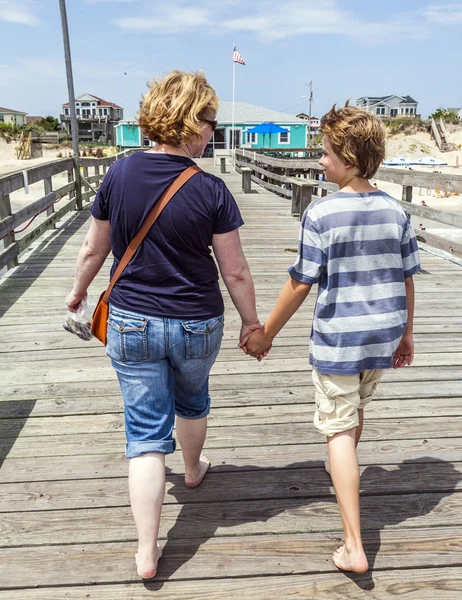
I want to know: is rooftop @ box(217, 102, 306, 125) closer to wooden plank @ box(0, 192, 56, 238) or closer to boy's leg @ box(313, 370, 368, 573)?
wooden plank @ box(0, 192, 56, 238)

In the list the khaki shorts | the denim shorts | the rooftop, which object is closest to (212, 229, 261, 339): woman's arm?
the denim shorts

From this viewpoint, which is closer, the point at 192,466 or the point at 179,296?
the point at 179,296

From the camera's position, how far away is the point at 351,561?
2.04 meters

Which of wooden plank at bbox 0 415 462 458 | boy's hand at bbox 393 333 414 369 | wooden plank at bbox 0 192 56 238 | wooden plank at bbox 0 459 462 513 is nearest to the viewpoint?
boy's hand at bbox 393 333 414 369

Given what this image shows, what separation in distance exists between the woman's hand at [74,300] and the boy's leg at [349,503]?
1180mm

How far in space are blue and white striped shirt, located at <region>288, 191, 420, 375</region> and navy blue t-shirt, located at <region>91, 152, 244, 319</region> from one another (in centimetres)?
30

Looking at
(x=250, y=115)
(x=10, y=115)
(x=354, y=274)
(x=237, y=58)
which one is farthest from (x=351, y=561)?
(x=10, y=115)

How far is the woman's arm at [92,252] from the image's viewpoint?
2.08 m

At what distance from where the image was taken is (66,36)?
1179cm

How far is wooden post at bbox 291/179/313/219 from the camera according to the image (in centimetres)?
1021

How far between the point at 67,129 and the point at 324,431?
90.9 m

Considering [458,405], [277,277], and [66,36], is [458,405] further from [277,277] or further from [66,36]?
[66,36]

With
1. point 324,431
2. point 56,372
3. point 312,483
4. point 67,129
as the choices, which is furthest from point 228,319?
point 67,129

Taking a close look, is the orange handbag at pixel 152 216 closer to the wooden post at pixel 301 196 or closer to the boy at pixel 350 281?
the boy at pixel 350 281
